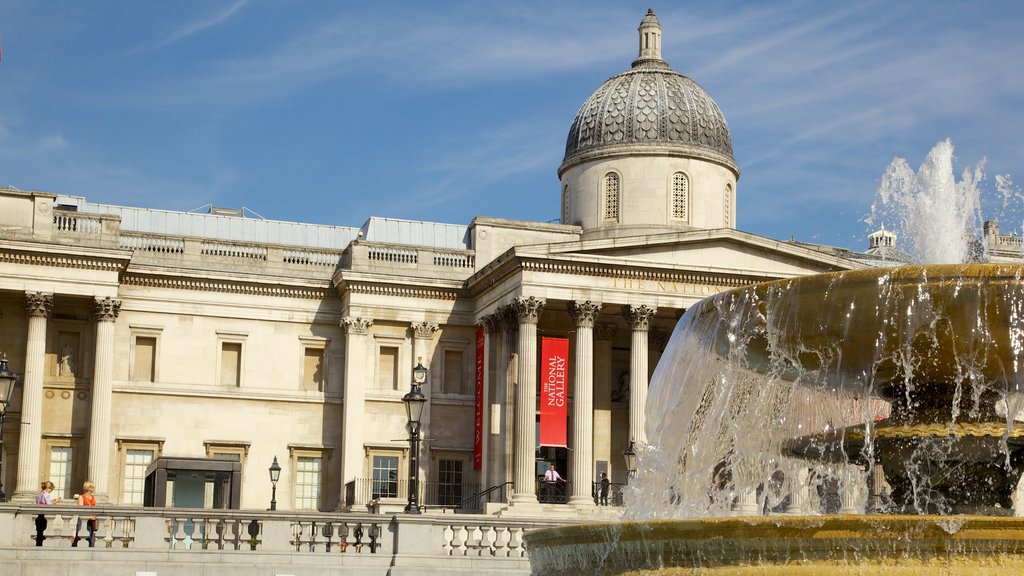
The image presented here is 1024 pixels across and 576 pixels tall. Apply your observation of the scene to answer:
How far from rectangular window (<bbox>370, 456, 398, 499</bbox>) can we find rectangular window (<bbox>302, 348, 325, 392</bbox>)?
298cm

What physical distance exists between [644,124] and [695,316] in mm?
34391

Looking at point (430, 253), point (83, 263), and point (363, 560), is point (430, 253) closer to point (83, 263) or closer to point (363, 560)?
point (83, 263)

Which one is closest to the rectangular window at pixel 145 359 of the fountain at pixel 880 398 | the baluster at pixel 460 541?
the baluster at pixel 460 541

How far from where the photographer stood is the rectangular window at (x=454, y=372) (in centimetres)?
4841

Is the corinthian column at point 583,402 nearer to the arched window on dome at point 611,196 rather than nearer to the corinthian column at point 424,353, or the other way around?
the corinthian column at point 424,353

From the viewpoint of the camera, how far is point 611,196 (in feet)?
165

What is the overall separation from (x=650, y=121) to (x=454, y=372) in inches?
403

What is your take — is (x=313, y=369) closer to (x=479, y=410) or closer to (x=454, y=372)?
(x=454, y=372)

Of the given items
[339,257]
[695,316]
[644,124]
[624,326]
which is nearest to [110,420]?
[339,257]

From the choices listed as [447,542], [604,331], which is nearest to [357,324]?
[604,331]

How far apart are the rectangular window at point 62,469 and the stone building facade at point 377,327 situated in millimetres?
58

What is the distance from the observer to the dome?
164 ft

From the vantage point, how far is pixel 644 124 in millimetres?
50031

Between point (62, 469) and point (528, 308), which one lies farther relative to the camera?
point (62, 469)
